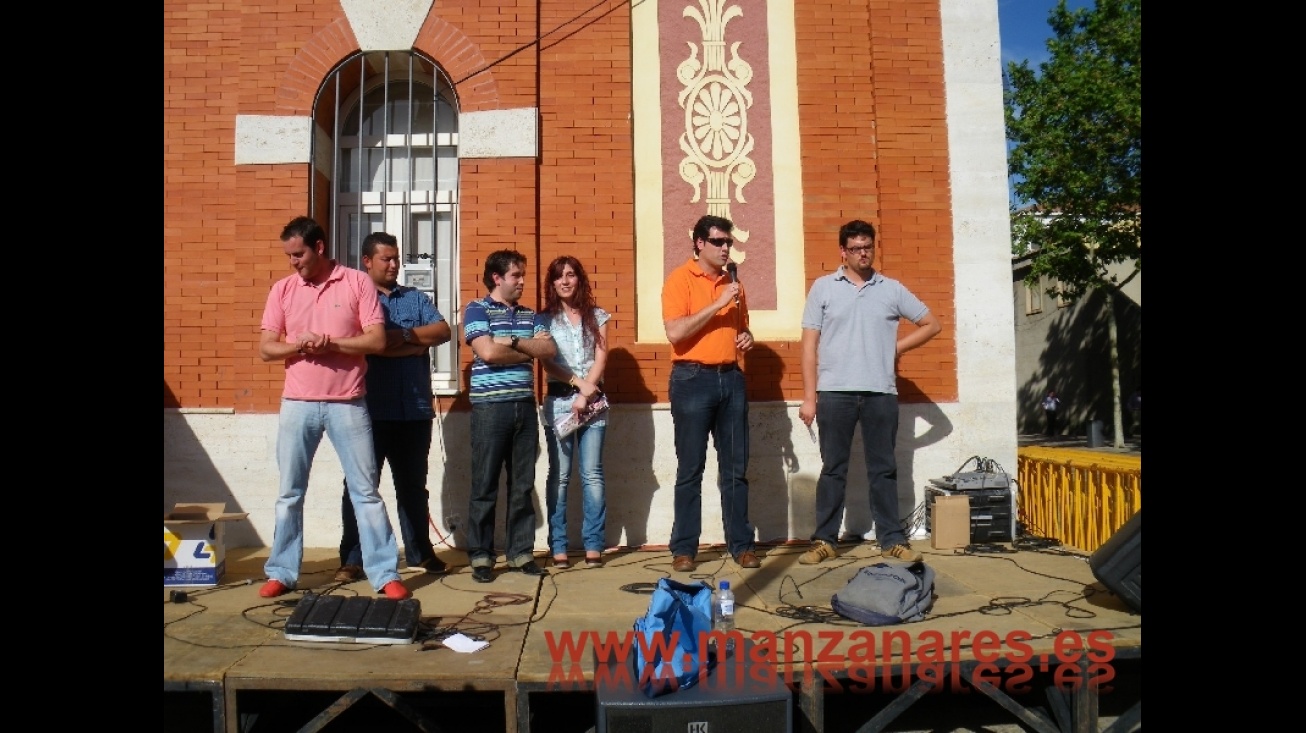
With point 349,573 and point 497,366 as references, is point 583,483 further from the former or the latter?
point 349,573

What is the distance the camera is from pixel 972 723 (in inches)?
176

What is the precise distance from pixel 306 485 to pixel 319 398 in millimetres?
473

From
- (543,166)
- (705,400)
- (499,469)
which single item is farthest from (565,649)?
(543,166)

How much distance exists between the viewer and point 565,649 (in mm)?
3828

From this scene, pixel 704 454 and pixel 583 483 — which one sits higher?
pixel 704 454

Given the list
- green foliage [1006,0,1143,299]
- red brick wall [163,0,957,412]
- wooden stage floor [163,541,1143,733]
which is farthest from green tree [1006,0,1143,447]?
wooden stage floor [163,541,1143,733]

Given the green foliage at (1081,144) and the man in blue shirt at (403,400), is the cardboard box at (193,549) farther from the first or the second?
the green foliage at (1081,144)

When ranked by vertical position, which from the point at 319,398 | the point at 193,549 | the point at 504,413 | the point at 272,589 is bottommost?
the point at 272,589

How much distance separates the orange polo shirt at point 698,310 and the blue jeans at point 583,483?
0.75m

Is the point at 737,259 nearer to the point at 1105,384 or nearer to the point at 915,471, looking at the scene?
the point at 915,471

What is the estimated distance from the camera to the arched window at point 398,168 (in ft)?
22.7

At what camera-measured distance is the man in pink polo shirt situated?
4.82 meters

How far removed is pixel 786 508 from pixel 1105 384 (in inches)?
1034

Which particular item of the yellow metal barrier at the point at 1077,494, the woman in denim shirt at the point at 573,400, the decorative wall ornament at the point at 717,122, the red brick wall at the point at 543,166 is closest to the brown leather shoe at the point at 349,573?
the woman in denim shirt at the point at 573,400
